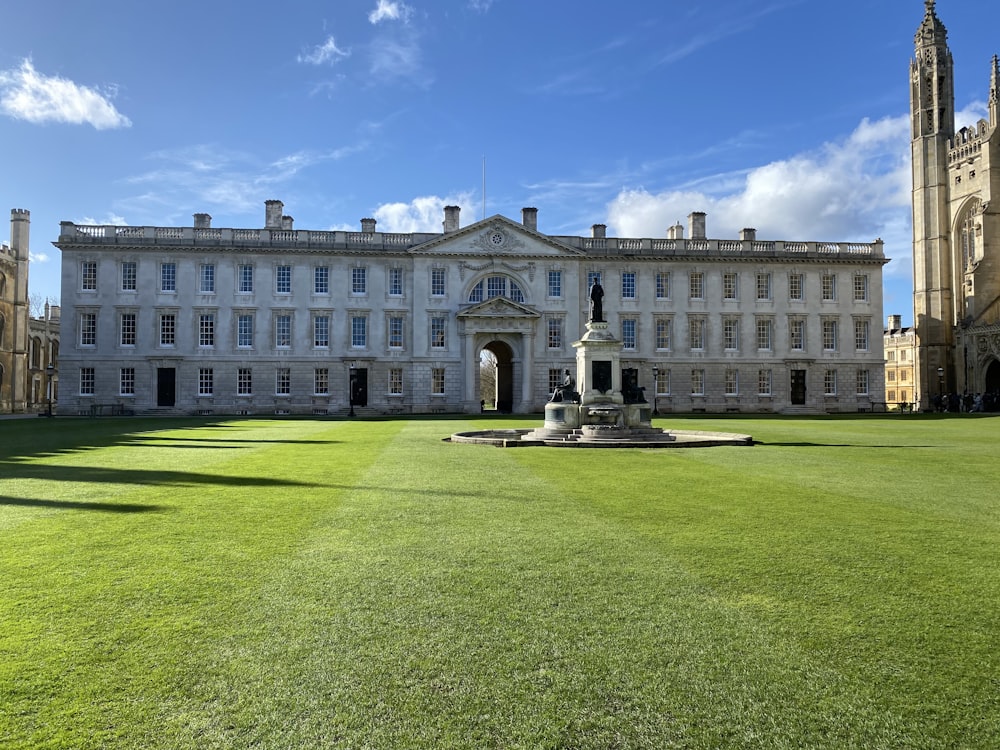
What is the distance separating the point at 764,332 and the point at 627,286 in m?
11.3

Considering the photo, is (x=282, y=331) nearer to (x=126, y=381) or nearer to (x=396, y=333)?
(x=396, y=333)

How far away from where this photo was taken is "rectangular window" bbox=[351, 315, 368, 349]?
166 ft

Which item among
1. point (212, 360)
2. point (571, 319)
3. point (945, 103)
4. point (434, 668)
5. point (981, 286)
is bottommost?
point (434, 668)

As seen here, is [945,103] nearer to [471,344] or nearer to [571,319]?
[571,319]

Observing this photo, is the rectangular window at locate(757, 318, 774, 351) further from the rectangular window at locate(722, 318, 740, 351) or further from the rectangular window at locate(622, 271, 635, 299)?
the rectangular window at locate(622, 271, 635, 299)

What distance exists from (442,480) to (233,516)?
13.3ft

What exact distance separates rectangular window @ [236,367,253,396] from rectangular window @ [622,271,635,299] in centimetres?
2777

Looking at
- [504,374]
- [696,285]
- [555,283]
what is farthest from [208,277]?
[696,285]

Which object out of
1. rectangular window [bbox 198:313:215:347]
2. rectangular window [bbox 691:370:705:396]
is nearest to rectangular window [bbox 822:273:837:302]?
rectangular window [bbox 691:370:705:396]

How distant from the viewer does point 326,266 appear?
50281 mm

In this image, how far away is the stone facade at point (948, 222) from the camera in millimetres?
58375

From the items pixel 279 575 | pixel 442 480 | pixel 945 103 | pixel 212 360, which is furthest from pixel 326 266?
pixel 945 103

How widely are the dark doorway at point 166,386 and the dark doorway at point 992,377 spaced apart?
6255 centimetres

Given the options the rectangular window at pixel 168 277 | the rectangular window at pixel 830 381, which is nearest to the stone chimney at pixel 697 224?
the rectangular window at pixel 830 381
